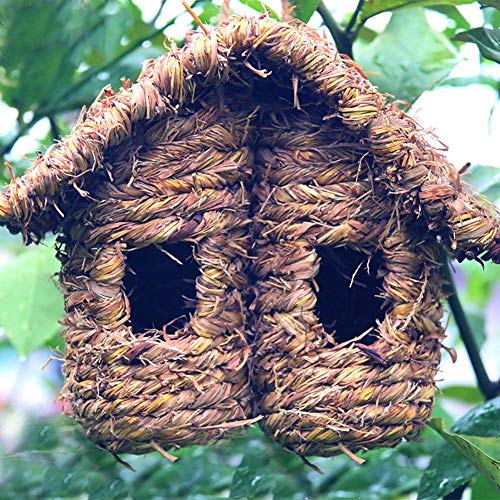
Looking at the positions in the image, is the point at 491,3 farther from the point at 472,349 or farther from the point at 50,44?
the point at 50,44

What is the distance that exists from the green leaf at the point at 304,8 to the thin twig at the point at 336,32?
0.08m

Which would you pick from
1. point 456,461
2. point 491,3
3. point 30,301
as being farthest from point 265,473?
point 491,3

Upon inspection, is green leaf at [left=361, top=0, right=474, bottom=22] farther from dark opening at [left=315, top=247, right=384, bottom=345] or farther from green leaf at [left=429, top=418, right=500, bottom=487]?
green leaf at [left=429, top=418, right=500, bottom=487]

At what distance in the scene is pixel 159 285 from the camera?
0.78 metres

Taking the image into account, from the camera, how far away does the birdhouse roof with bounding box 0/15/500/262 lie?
614mm

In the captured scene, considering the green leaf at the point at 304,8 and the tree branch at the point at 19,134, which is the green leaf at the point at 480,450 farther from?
the tree branch at the point at 19,134

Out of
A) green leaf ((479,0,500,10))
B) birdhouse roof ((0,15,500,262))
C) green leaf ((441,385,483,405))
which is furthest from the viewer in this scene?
green leaf ((441,385,483,405))

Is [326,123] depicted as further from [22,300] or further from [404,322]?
[22,300]

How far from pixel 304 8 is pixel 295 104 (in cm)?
17

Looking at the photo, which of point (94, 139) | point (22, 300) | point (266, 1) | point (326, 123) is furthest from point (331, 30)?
point (22, 300)

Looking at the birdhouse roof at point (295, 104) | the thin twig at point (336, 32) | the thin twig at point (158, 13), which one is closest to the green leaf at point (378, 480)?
the birdhouse roof at point (295, 104)

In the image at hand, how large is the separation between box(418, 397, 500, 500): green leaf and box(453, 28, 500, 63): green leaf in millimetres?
374

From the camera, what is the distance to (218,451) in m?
0.80

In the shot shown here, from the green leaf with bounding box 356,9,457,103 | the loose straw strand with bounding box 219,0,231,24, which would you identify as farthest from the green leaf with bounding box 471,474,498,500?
the loose straw strand with bounding box 219,0,231,24
